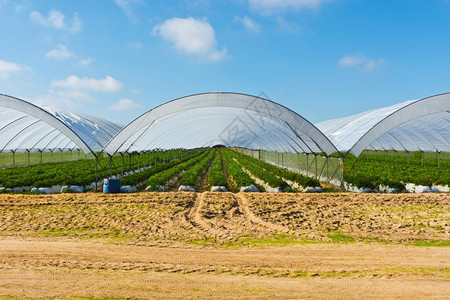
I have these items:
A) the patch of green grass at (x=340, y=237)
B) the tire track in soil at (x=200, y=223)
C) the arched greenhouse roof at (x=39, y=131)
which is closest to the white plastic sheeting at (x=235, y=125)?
the arched greenhouse roof at (x=39, y=131)

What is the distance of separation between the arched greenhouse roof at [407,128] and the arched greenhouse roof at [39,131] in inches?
495

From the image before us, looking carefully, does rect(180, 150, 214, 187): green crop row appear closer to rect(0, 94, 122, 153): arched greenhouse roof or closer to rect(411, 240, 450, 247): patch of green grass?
rect(0, 94, 122, 153): arched greenhouse roof

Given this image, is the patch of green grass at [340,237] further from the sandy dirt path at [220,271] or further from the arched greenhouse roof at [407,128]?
the arched greenhouse roof at [407,128]

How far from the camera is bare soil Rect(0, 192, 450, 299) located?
4.69 metres

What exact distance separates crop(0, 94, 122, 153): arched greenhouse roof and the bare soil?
4.98 meters

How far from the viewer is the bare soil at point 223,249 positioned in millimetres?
4693

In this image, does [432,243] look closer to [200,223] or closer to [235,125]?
[200,223]

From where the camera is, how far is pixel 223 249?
21.1ft

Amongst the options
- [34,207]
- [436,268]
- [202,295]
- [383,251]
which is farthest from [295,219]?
[34,207]

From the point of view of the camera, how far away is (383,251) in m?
6.29

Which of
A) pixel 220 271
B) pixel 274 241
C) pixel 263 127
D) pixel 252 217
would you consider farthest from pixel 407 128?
pixel 220 271

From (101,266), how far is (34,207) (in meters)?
6.02

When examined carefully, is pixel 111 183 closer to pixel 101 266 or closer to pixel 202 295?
pixel 101 266

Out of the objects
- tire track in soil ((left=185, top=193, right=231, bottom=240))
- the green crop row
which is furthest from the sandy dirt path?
the green crop row
